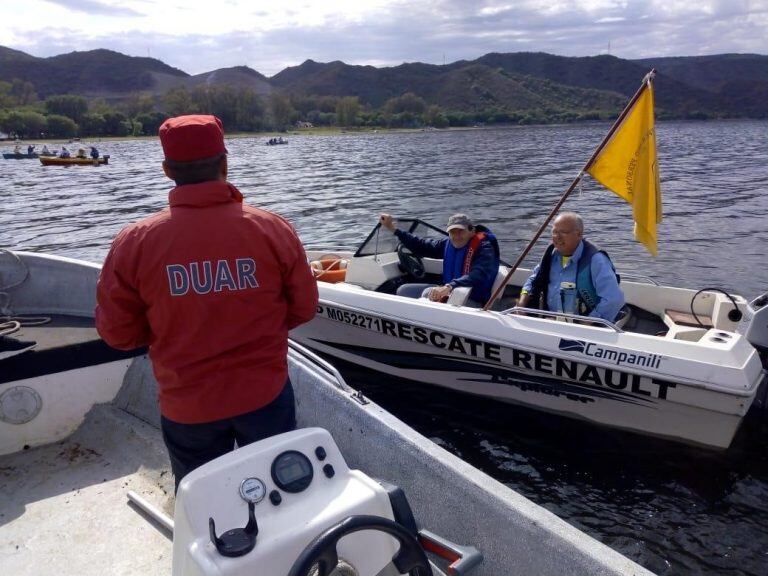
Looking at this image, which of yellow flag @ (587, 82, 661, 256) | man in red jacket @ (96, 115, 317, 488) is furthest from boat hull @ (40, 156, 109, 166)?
man in red jacket @ (96, 115, 317, 488)

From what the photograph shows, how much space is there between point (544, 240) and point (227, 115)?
113 meters

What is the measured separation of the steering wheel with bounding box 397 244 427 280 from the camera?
23.2 ft

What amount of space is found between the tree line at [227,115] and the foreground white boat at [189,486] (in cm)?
9879

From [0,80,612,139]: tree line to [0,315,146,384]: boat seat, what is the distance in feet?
322

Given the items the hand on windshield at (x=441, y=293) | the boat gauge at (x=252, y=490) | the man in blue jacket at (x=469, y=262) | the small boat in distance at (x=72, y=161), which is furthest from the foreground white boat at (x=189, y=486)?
the small boat in distance at (x=72, y=161)

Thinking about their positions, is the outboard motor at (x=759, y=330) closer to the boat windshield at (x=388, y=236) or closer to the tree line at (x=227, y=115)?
the boat windshield at (x=388, y=236)

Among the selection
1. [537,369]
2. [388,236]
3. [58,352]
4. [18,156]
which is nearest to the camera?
[58,352]

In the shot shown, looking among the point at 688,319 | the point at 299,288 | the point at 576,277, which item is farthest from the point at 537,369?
the point at 299,288

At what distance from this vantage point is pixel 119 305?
2102mm

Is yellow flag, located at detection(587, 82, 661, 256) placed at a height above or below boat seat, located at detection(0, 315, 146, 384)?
above

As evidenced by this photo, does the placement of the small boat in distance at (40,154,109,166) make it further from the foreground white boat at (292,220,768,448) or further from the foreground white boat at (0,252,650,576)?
the foreground white boat at (0,252,650,576)

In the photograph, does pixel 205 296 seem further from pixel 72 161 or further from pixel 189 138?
pixel 72 161

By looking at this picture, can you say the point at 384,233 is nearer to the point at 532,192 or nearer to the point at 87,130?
the point at 532,192

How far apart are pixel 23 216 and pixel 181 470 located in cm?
2197
